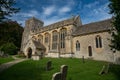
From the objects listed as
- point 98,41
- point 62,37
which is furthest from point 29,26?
point 98,41

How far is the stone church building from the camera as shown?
2691cm

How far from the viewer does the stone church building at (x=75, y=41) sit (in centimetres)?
2691

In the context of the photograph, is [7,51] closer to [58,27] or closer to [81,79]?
[58,27]

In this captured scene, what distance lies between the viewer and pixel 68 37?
1332 inches

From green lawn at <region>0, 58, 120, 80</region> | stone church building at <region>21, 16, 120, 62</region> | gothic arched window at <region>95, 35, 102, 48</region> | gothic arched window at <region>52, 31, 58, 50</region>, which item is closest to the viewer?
green lawn at <region>0, 58, 120, 80</region>

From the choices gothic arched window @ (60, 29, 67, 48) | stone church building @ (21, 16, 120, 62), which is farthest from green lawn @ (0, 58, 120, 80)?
gothic arched window @ (60, 29, 67, 48)

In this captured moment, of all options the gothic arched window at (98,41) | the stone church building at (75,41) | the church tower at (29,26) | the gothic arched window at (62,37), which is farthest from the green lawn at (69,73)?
the church tower at (29,26)

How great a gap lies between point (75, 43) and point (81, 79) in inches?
807

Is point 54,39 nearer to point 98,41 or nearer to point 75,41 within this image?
point 75,41

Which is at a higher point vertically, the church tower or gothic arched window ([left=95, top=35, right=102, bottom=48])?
the church tower

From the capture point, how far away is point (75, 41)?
32312 millimetres

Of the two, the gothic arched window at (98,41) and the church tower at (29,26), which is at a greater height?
the church tower at (29,26)

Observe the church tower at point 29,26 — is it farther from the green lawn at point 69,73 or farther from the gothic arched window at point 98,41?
the green lawn at point 69,73

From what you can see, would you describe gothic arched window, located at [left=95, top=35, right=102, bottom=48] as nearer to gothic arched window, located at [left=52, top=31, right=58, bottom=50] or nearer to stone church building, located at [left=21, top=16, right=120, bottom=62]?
stone church building, located at [left=21, top=16, right=120, bottom=62]
